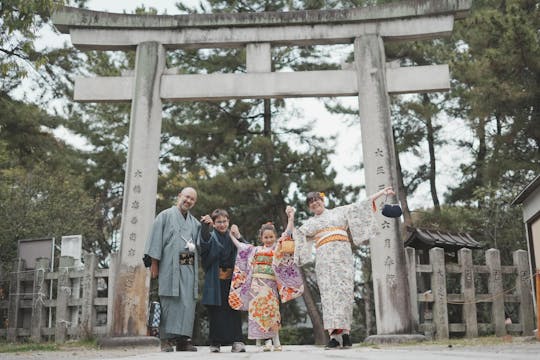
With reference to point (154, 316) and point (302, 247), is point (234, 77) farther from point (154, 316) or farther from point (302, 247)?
point (154, 316)

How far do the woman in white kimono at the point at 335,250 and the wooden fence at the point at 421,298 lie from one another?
2.29 m

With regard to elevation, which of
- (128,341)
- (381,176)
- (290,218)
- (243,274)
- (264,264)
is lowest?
(128,341)

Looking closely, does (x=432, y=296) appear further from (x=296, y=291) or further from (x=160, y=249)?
(x=160, y=249)

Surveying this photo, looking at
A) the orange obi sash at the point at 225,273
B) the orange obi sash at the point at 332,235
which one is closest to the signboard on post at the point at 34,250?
the orange obi sash at the point at 225,273

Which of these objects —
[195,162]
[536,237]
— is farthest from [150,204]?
[195,162]

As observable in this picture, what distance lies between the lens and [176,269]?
627cm

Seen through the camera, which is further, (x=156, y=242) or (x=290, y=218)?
(x=156, y=242)

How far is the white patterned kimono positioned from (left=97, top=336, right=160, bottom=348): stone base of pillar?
2.85 m

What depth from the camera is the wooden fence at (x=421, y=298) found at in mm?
8523

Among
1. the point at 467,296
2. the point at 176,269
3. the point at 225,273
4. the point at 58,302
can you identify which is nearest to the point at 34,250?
the point at 58,302

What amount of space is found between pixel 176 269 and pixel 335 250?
1.73 m

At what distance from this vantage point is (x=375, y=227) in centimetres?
632

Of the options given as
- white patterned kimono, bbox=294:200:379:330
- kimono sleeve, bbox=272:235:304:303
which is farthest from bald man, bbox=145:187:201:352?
white patterned kimono, bbox=294:200:379:330

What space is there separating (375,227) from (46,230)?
10.6 m
